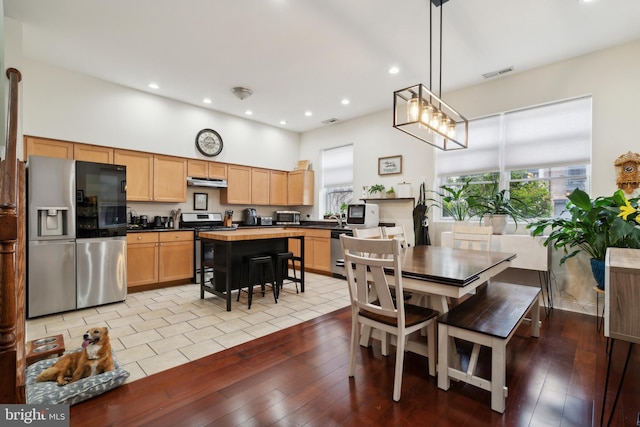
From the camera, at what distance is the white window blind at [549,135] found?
143 inches

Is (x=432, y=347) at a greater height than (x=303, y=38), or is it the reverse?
(x=303, y=38)

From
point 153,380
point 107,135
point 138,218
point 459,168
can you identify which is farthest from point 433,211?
point 107,135

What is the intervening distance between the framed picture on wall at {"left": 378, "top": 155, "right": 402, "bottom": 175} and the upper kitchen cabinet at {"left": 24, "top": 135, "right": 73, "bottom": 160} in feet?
15.7

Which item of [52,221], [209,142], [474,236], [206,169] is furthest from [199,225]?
[474,236]

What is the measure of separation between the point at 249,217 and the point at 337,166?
7.04 feet

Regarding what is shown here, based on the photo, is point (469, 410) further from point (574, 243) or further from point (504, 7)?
point (504, 7)

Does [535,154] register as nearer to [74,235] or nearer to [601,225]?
[601,225]

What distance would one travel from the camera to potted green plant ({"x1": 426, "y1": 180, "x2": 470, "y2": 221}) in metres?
4.28

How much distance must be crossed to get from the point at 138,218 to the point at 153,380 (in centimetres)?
334

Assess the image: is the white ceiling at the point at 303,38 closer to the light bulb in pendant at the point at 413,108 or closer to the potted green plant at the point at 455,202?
the light bulb in pendant at the point at 413,108

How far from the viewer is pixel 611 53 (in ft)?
11.2

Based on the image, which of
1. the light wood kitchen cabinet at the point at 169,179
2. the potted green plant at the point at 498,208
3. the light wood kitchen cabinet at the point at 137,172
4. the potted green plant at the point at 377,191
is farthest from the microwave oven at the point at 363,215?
the light wood kitchen cabinet at the point at 137,172

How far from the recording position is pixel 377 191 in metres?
5.48

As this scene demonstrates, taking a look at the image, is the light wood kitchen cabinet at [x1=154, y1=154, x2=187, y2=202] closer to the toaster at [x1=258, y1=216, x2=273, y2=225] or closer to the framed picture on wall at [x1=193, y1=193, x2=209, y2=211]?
the framed picture on wall at [x1=193, y1=193, x2=209, y2=211]
